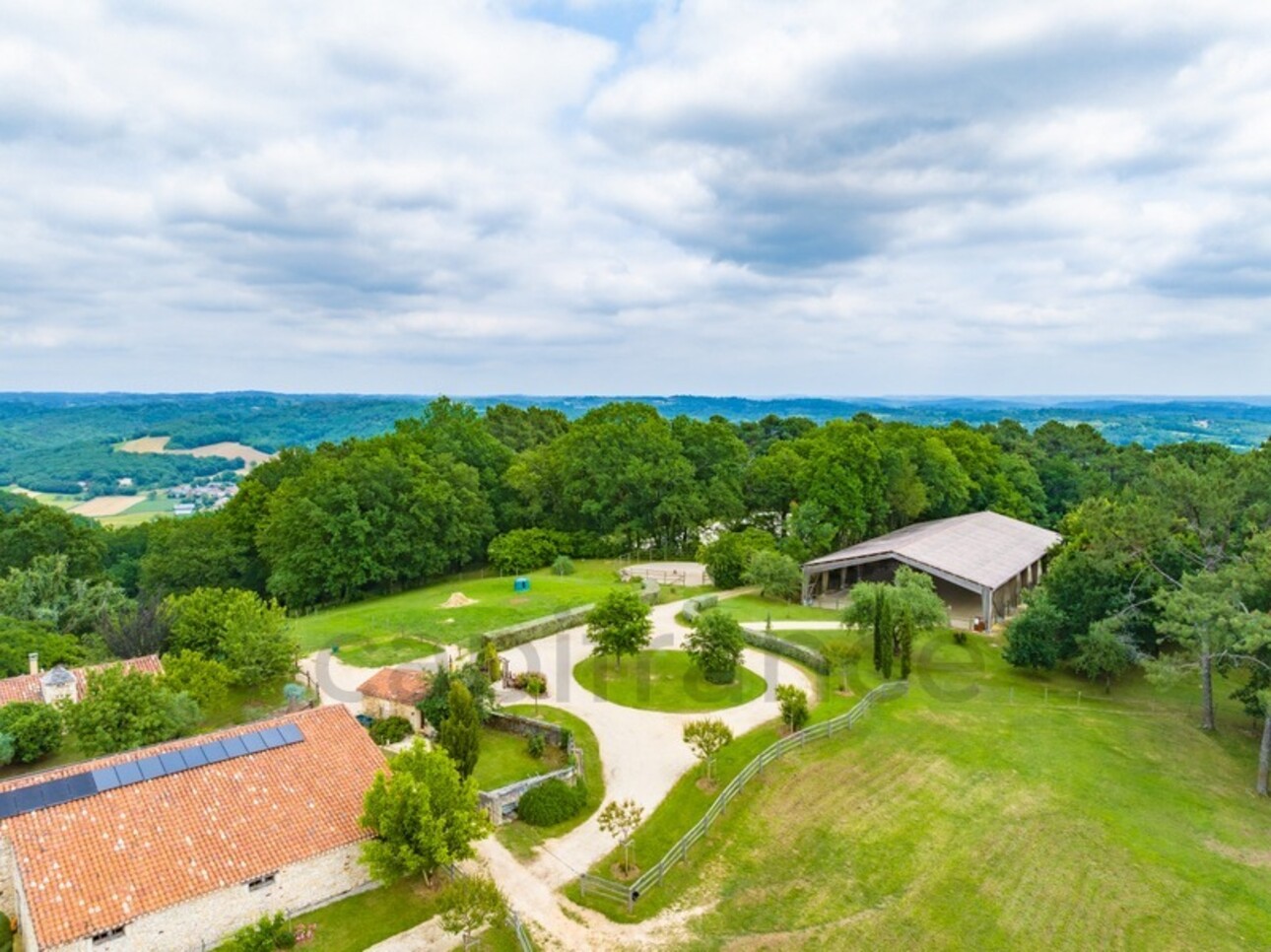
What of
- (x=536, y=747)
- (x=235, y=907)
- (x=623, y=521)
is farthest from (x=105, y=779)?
(x=623, y=521)

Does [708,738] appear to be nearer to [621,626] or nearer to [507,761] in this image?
[507,761]

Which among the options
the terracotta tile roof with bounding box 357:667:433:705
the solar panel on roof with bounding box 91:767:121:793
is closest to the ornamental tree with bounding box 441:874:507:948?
the solar panel on roof with bounding box 91:767:121:793

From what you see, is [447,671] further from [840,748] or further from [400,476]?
[400,476]

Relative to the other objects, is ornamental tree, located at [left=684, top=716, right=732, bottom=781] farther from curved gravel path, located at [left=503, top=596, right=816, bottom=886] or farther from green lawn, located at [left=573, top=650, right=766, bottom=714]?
green lawn, located at [left=573, top=650, right=766, bottom=714]

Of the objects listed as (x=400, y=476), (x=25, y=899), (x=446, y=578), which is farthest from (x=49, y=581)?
(x=25, y=899)

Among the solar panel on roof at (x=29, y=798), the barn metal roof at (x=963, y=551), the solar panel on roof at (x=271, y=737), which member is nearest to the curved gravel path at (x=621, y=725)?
the solar panel on roof at (x=271, y=737)

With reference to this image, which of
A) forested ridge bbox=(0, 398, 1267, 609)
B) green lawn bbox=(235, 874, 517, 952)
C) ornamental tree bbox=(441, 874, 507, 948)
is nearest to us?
ornamental tree bbox=(441, 874, 507, 948)
